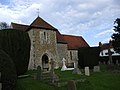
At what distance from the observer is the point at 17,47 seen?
19203 mm

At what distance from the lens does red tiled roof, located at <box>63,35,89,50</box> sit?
168ft

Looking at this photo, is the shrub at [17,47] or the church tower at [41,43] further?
the church tower at [41,43]

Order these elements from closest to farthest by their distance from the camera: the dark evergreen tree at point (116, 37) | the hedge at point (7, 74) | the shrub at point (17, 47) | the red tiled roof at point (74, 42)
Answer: the hedge at point (7, 74) → the shrub at point (17, 47) → the dark evergreen tree at point (116, 37) → the red tiled roof at point (74, 42)

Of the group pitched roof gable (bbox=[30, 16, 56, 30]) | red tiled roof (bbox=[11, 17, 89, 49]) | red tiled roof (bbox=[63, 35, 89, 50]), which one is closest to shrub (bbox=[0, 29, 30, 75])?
red tiled roof (bbox=[11, 17, 89, 49])

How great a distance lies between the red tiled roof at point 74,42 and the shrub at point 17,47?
30498 mm

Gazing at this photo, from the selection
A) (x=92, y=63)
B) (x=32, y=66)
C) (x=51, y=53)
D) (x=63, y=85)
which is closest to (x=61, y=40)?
(x=51, y=53)

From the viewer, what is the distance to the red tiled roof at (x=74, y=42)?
51100mm

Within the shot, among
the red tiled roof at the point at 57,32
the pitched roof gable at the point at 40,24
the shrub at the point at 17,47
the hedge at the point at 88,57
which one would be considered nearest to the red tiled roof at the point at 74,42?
the red tiled roof at the point at 57,32

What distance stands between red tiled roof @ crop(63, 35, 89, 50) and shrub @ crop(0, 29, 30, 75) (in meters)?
30.5

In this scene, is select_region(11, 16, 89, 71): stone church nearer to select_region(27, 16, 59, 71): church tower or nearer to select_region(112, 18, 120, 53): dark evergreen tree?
select_region(27, 16, 59, 71): church tower

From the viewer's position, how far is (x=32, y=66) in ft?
121

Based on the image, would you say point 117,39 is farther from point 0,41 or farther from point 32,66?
point 0,41

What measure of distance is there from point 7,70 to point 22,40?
28.7 ft

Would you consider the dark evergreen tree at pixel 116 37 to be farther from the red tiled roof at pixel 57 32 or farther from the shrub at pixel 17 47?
the shrub at pixel 17 47
